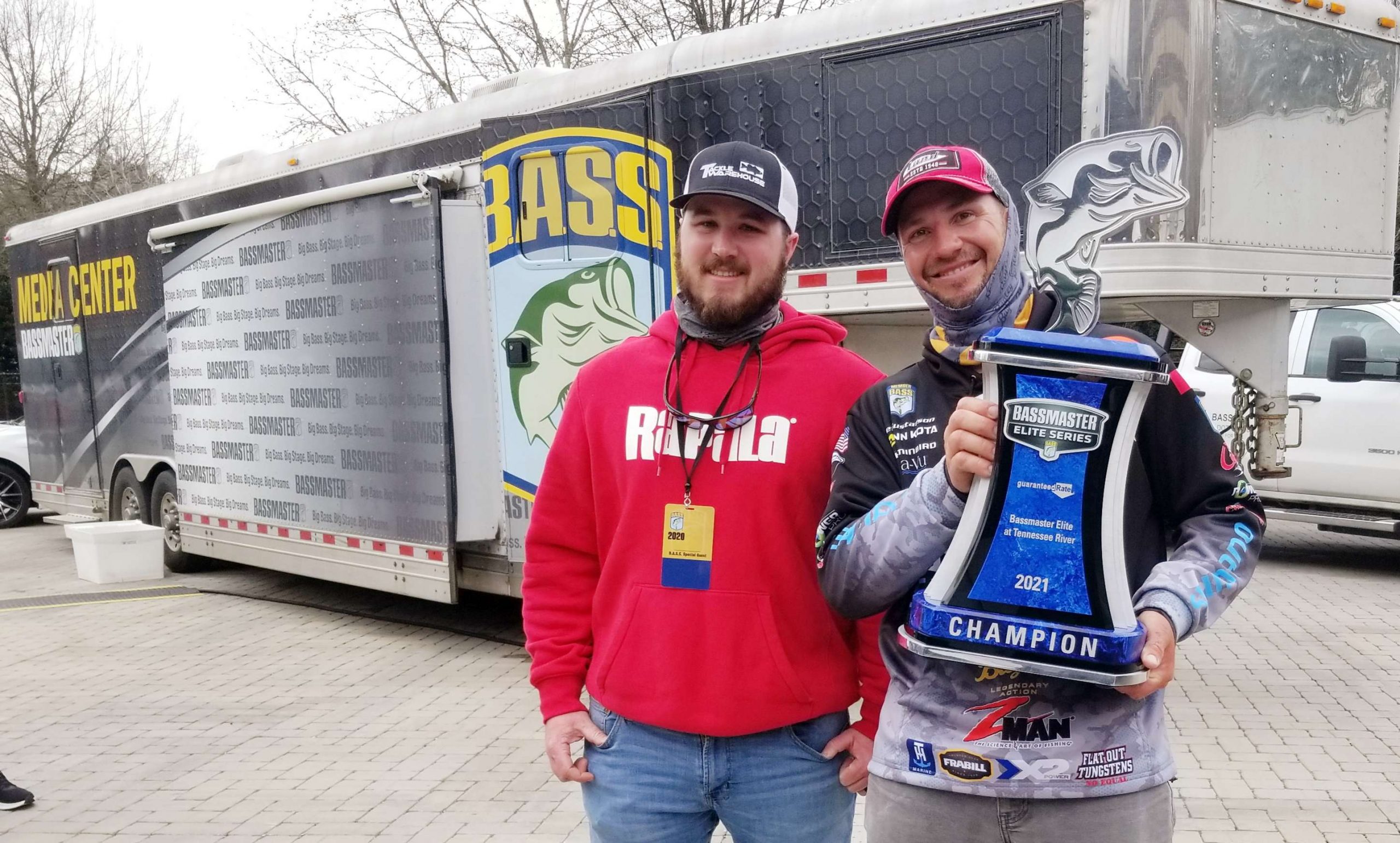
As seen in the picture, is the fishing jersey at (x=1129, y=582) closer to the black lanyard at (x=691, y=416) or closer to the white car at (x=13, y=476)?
the black lanyard at (x=691, y=416)

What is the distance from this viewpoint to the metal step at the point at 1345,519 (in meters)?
7.85

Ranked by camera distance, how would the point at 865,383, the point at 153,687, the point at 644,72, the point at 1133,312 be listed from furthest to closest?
the point at 153,687, the point at 644,72, the point at 1133,312, the point at 865,383

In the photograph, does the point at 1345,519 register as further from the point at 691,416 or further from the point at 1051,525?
the point at 1051,525

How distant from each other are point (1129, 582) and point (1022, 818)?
0.38 m

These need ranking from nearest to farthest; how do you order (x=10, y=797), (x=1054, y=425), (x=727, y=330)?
(x=1054, y=425) < (x=727, y=330) < (x=10, y=797)

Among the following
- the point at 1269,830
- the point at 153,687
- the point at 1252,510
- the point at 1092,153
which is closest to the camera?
the point at 1252,510

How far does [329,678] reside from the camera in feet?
20.2

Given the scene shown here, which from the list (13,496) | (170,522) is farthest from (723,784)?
(13,496)

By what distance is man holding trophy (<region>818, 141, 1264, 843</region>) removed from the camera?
1.55 metres

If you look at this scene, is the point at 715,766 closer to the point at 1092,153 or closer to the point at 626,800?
the point at 626,800

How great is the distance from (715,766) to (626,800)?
7.1 inches

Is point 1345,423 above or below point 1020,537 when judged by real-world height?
below

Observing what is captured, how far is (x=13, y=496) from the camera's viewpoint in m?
13.6

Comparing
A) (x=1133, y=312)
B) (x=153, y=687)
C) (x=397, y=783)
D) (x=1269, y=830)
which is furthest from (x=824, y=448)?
(x=153, y=687)
